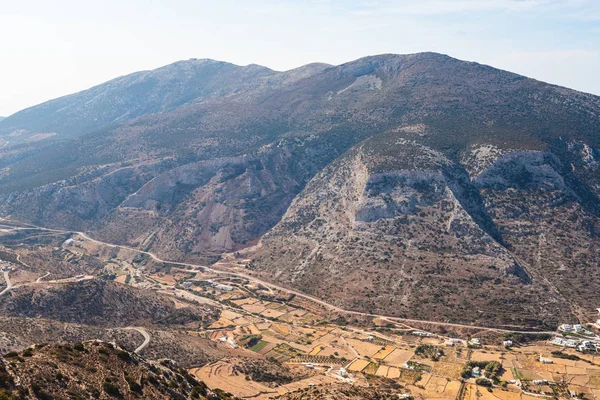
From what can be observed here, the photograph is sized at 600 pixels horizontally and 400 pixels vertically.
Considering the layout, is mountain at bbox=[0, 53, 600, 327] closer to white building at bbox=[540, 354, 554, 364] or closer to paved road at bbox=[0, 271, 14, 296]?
white building at bbox=[540, 354, 554, 364]

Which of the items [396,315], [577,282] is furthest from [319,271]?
[577,282]

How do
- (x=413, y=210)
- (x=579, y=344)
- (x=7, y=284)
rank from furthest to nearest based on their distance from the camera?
1. (x=413, y=210)
2. (x=7, y=284)
3. (x=579, y=344)

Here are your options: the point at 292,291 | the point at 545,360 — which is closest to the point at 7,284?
the point at 292,291

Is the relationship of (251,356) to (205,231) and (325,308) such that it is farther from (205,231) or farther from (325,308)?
(205,231)

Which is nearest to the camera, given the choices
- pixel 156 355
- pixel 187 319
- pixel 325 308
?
pixel 156 355

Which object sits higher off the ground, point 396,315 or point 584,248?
point 584,248

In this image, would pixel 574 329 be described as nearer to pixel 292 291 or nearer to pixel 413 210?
pixel 413 210

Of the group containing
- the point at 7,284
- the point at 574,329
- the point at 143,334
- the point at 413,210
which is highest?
the point at 413,210

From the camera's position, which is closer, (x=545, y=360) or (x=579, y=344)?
(x=545, y=360)

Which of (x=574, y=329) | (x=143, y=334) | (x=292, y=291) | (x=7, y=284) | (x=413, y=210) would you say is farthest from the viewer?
(x=413, y=210)
